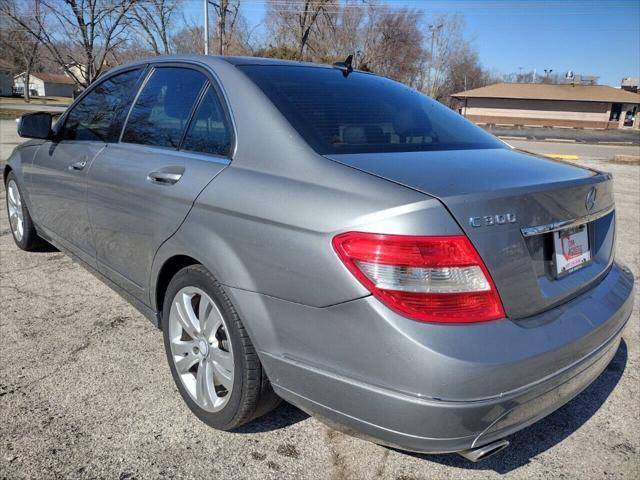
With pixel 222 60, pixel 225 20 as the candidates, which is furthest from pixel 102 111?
pixel 225 20

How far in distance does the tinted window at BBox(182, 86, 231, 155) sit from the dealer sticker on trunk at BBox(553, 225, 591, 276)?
1411 millimetres

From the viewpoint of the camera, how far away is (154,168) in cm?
263

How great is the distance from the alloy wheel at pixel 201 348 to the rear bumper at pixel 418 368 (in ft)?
0.96

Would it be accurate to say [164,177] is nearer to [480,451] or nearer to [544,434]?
[480,451]

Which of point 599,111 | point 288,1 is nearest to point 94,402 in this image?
point 288,1

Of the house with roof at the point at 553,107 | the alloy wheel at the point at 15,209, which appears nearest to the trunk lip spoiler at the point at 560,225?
the alloy wheel at the point at 15,209

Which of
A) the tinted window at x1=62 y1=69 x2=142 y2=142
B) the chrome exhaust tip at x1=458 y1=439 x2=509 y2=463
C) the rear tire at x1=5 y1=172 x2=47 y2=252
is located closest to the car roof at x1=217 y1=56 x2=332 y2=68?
the tinted window at x1=62 y1=69 x2=142 y2=142

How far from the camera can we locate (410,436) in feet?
5.61

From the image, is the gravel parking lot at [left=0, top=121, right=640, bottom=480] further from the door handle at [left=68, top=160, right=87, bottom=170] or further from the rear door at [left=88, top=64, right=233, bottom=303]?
the door handle at [left=68, top=160, right=87, bottom=170]

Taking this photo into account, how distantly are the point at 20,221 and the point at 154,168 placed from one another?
2.82 metres

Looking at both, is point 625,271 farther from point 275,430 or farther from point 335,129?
point 275,430

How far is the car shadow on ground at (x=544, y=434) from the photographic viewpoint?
7.45 feet

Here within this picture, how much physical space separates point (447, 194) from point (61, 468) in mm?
1865

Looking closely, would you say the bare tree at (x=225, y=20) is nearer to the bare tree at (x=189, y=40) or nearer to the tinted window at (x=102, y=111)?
the bare tree at (x=189, y=40)
